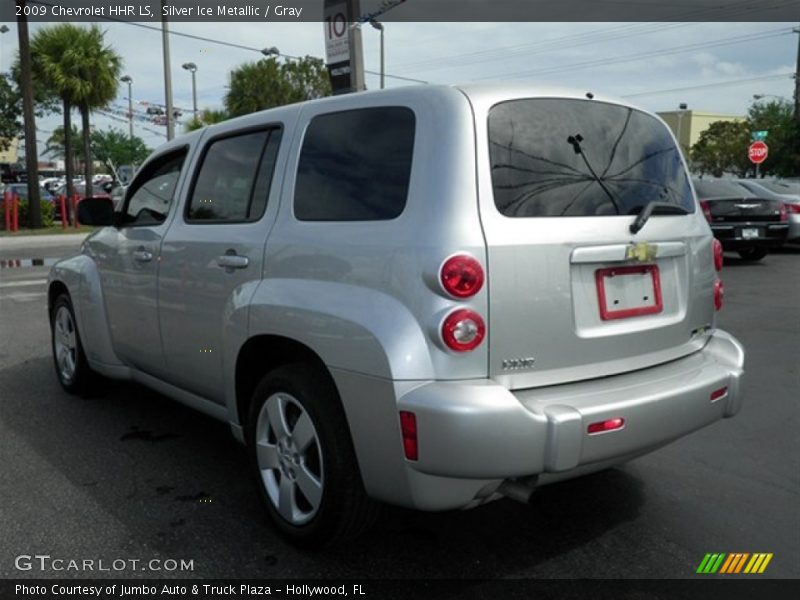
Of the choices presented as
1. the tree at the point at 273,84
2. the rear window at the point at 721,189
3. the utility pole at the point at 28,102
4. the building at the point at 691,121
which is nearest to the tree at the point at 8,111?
the utility pole at the point at 28,102

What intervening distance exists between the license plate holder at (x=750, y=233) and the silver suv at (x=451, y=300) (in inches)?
379

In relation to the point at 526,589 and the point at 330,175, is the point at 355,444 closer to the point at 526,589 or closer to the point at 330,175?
the point at 526,589

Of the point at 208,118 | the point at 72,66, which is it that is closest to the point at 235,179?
the point at 72,66

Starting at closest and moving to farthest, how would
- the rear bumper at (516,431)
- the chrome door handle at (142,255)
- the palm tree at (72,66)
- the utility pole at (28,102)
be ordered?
the rear bumper at (516,431), the chrome door handle at (142,255), the utility pole at (28,102), the palm tree at (72,66)

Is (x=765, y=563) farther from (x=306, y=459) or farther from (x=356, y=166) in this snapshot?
(x=356, y=166)

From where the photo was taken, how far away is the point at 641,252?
2934mm

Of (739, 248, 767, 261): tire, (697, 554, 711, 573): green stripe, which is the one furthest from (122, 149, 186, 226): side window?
(739, 248, 767, 261): tire

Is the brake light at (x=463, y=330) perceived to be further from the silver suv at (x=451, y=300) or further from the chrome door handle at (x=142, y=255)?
the chrome door handle at (x=142, y=255)

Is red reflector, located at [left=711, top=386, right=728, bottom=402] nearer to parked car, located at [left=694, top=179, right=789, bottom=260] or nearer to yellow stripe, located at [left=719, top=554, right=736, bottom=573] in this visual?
yellow stripe, located at [left=719, top=554, right=736, bottom=573]

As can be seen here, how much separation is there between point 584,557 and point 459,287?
1.28 meters

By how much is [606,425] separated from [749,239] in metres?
10.9

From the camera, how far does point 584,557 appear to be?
301 cm

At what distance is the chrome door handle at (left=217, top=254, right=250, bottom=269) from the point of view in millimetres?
3316

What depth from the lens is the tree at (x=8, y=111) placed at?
27.5 m
